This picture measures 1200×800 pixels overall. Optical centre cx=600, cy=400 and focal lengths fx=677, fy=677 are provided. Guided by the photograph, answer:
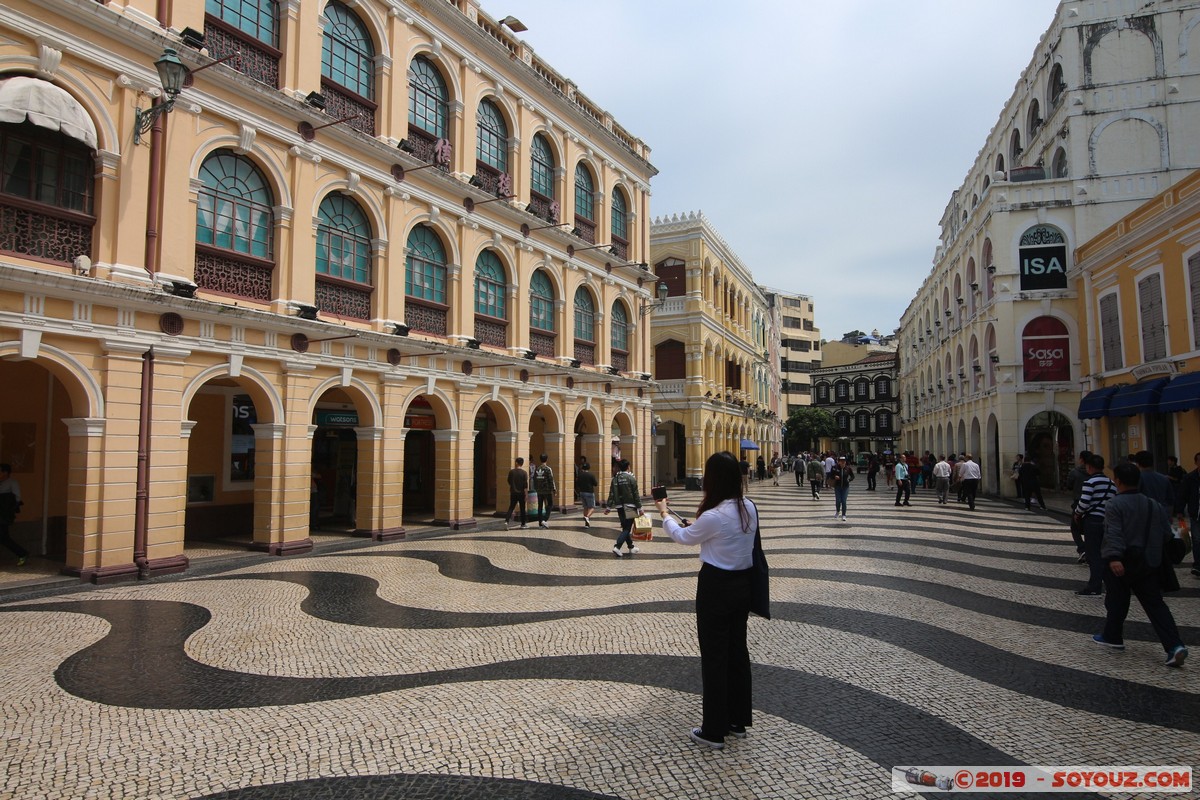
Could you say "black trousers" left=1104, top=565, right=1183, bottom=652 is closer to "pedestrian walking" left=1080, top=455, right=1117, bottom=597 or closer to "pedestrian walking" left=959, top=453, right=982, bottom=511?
"pedestrian walking" left=1080, top=455, right=1117, bottom=597

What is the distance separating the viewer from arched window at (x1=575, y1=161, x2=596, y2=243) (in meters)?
22.9

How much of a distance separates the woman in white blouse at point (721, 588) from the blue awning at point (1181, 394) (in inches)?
673

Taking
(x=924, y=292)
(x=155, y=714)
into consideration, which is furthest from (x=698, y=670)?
(x=924, y=292)

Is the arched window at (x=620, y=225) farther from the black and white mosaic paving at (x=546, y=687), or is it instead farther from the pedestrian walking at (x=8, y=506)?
the pedestrian walking at (x=8, y=506)

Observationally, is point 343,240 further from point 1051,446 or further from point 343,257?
point 1051,446

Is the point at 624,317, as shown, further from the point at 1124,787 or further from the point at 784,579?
the point at 1124,787

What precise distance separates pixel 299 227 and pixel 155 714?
10.3 metres

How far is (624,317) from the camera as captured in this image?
25.8 m

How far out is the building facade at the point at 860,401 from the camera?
81.8 meters

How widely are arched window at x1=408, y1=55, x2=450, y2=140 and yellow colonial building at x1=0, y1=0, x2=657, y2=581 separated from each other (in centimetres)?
8

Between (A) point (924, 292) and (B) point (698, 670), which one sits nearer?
(B) point (698, 670)

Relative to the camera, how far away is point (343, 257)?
14453 mm

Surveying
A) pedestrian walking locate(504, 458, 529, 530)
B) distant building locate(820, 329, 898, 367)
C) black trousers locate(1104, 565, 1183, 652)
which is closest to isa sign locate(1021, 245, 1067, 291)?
pedestrian walking locate(504, 458, 529, 530)

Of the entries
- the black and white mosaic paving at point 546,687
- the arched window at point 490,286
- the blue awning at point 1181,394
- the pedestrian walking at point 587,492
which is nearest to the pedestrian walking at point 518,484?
the pedestrian walking at point 587,492
